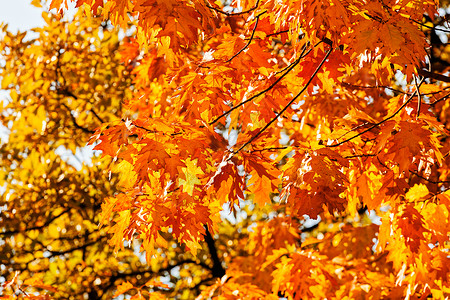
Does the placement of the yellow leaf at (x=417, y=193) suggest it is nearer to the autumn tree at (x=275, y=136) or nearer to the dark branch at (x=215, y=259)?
the autumn tree at (x=275, y=136)

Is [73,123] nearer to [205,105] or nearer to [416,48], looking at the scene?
[205,105]

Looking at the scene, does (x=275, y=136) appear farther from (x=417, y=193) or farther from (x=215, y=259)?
(x=215, y=259)

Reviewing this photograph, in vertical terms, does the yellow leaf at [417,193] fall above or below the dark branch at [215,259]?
above

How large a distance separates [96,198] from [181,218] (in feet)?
15.0

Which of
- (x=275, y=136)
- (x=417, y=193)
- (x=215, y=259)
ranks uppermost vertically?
(x=275, y=136)

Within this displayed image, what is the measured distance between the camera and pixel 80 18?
7.20 metres

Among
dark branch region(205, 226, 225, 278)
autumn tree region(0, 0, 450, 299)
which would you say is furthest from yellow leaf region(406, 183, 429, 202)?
dark branch region(205, 226, 225, 278)

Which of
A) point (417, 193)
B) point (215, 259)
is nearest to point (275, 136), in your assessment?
point (417, 193)

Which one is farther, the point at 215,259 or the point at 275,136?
the point at 215,259

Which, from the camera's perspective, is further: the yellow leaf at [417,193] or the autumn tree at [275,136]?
the yellow leaf at [417,193]

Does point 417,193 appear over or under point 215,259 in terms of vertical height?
over

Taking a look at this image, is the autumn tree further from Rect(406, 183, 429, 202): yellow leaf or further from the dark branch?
the dark branch

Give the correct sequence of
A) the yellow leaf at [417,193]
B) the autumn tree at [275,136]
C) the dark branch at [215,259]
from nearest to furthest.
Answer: the autumn tree at [275,136]
the yellow leaf at [417,193]
the dark branch at [215,259]

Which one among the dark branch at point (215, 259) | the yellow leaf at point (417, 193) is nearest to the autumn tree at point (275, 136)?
the yellow leaf at point (417, 193)
